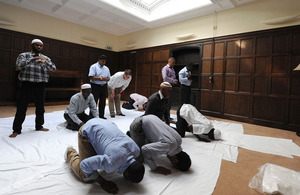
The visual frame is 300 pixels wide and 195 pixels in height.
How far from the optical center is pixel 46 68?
295cm

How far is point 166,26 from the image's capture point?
6473 millimetres

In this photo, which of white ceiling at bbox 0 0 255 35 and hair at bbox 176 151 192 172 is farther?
white ceiling at bbox 0 0 255 35

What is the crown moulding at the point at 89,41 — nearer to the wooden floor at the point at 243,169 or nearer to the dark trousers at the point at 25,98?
the dark trousers at the point at 25,98

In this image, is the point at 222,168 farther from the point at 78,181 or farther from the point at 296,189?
the point at 78,181

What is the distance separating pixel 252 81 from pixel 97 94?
401cm

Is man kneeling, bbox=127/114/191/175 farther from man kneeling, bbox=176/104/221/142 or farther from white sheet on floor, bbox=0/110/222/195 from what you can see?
man kneeling, bbox=176/104/221/142

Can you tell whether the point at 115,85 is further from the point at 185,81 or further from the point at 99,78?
the point at 185,81

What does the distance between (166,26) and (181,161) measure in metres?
5.75

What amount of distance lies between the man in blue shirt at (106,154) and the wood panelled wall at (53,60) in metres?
5.04

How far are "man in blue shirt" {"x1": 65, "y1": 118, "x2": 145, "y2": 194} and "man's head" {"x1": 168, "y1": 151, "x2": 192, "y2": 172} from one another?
1.89ft

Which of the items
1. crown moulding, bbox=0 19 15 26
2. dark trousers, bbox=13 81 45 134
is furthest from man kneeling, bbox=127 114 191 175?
crown moulding, bbox=0 19 15 26

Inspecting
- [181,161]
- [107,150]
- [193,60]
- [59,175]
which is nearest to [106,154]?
[107,150]

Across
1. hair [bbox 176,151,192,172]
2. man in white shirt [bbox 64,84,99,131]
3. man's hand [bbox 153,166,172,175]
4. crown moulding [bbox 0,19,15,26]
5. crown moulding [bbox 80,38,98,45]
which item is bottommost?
man's hand [bbox 153,166,172,175]

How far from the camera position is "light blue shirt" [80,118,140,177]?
1.35 meters
